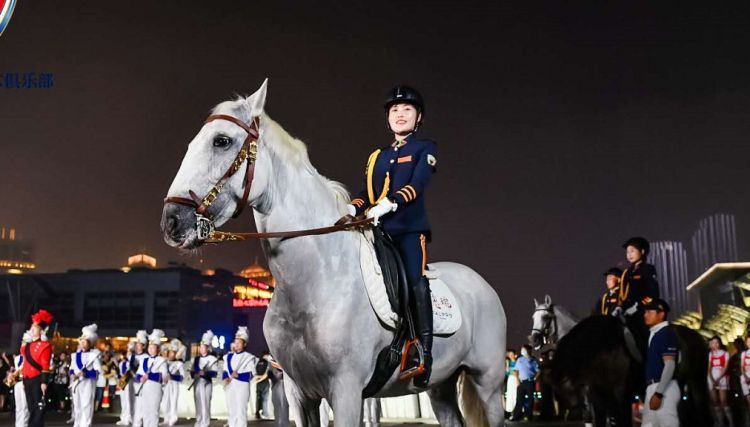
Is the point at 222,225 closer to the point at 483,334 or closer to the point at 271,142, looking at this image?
the point at 271,142

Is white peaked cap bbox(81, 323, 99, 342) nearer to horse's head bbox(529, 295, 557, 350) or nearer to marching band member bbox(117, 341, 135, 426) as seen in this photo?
marching band member bbox(117, 341, 135, 426)

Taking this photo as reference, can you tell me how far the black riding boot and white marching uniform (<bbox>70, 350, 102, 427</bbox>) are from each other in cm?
1256

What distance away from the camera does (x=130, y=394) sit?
1731 centimetres

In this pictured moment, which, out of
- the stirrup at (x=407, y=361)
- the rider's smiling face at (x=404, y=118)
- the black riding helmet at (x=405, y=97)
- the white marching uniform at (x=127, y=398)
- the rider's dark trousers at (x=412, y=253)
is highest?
the black riding helmet at (x=405, y=97)

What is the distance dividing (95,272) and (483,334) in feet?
218

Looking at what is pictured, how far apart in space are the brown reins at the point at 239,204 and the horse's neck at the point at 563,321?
10.3m

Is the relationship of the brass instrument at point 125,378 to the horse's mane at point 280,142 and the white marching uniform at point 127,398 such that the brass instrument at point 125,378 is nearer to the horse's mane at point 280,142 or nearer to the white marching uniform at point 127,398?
the white marching uniform at point 127,398

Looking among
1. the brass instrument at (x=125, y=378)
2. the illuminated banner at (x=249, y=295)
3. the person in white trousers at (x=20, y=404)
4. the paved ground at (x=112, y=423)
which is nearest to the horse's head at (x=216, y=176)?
the person in white trousers at (x=20, y=404)

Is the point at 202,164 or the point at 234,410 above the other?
the point at 202,164

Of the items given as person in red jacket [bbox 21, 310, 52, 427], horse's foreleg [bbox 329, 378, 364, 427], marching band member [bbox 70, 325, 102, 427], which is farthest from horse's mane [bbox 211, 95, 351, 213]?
marching band member [bbox 70, 325, 102, 427]

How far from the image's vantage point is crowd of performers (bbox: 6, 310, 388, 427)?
1171cm

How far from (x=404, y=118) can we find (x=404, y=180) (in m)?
0.47

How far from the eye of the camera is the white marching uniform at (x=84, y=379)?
48.9 feet

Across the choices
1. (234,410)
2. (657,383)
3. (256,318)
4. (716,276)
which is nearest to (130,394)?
(234,410)
